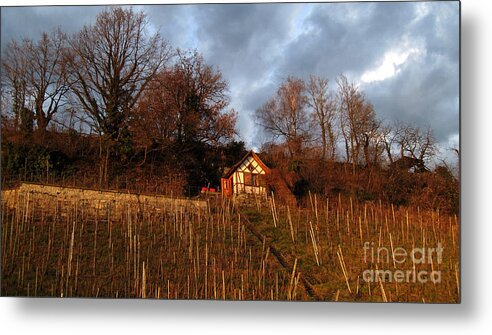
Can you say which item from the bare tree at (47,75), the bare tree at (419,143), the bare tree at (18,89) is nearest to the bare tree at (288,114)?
the bare tree at (419,143)

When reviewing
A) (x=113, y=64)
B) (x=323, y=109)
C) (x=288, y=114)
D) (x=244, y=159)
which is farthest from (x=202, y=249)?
(x=113, y=64)

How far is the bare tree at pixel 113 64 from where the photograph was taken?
129 inches

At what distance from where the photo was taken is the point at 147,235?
328 centimetres

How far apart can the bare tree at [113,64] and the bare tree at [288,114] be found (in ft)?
2.62

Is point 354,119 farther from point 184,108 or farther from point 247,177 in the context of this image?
point 184,108

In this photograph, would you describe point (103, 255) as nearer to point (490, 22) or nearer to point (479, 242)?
point (479, 242)

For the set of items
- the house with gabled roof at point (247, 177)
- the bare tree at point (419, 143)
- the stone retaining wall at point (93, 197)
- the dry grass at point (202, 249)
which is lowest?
the dry grass at point (202, 249)

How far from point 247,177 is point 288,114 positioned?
20.5 inches

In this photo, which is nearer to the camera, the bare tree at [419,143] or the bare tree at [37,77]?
the bare tree at [419,143]

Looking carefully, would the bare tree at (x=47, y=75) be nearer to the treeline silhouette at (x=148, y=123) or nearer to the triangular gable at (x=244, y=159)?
the treeline silhouette at (x=148, y=123)

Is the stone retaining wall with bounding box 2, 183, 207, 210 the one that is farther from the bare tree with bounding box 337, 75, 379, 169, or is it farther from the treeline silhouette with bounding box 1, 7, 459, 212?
the bare tree with bounding box 337, 75, 379, 169

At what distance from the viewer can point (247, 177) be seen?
326cm

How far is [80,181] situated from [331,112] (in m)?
1.82

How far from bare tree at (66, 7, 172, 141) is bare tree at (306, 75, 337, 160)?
1024mm
